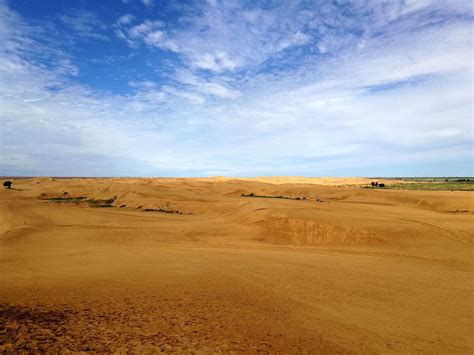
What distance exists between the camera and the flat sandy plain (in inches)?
191

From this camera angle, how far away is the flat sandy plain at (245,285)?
485 centimetres

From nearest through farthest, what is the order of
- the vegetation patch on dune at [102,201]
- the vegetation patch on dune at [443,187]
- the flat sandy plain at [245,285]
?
the flat sandy plain at [245,285], the vegetation patch on dune at [102,201], the vegetation patch on dune at [443,187]

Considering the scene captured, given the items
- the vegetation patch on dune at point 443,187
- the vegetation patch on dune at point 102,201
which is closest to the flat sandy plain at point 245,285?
the vegetation patch on dune at point 102,201

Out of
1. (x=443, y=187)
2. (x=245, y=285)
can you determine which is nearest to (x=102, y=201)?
(x=245, y=285)

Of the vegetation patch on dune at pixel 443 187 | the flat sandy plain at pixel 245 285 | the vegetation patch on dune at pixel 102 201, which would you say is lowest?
the flat sandy plain at pixel 245 285

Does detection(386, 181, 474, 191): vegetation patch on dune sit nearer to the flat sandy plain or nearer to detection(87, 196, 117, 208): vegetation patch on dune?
the flat sandy plain

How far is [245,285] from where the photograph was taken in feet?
24.7

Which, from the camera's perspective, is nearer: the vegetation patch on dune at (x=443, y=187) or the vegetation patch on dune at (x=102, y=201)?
the vegetation patch on dune at (x=102, y=201)

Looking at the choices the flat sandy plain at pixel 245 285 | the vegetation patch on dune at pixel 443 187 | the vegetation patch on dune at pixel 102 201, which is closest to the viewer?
the flat sandy plain at pixel 245 285

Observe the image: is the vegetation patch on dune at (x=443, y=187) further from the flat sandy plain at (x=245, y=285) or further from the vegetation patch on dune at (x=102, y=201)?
the vegetation patch on dune at (x=102, y=201)

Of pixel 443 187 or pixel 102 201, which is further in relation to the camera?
pixel 443 187

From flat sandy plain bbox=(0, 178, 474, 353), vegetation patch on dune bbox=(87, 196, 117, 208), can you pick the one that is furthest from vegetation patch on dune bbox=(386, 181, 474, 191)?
vegetation patch on dune bbox=(87, 196, 117, 208)

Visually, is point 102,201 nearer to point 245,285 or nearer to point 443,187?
point 245,285

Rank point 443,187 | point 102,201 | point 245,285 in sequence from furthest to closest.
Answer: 1. point 443,187
2. point 102,201
3. point 245,285
